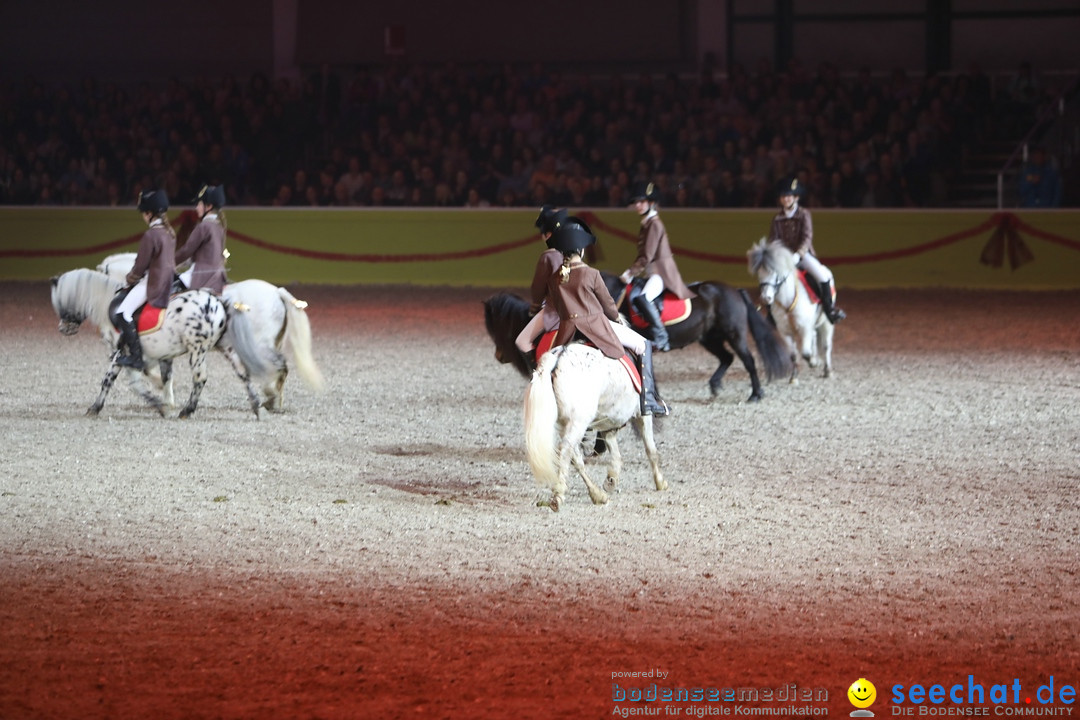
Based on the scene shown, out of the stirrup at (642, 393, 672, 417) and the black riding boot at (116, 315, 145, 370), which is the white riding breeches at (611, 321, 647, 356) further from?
the black riding boot at (116, 315, 145, 370)

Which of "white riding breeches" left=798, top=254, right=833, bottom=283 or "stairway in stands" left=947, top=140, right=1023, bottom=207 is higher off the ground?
"stairway in stands" left=947, top=140, right=1023, bottom=207

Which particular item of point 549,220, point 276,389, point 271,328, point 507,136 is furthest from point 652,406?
point 507,136

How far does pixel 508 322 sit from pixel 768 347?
3.26 metres

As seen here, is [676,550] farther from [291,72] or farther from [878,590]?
[291,72]

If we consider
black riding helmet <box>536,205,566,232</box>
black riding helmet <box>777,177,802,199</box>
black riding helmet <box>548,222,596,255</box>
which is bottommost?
black riding helmet <box>548,222,596,255</box>

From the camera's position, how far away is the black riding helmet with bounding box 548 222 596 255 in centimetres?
750

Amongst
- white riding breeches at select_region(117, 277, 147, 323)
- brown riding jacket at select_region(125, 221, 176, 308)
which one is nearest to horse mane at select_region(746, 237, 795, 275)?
brown riding jacket at select_region(125, 221, 176, 308)

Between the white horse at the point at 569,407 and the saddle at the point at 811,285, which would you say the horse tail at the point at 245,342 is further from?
the saddle at the point at 811,285

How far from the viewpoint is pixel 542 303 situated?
8492mm

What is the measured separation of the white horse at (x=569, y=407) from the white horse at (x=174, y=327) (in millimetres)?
3814

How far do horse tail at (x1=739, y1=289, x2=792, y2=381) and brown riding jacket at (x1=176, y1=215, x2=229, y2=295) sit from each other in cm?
457

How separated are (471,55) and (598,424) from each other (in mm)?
18081

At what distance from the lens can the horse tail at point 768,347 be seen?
11320 mm

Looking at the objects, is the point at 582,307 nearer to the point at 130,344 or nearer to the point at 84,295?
the point at 130,344
